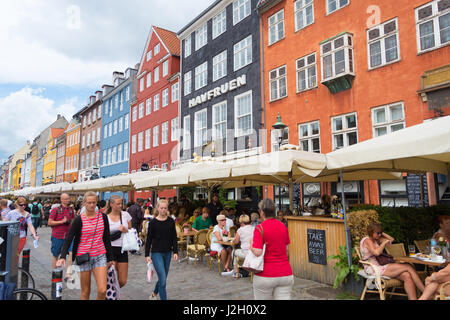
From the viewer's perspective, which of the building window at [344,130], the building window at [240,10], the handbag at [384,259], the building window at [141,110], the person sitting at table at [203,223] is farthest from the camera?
the building window at [141,110]

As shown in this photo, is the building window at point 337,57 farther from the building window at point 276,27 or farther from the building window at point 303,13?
the building window at point 276,27

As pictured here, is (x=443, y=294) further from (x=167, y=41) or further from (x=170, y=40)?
(x=170, y=40)

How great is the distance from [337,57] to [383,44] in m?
1.89

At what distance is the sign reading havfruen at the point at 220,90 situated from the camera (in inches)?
782

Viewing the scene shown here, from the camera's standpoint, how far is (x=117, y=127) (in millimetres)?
39969

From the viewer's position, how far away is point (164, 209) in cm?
554

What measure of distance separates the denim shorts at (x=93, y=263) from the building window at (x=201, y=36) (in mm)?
21558

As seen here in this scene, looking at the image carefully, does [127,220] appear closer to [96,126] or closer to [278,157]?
[278,157]

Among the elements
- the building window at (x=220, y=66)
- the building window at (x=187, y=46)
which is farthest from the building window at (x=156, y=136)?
the building window at (x=220, y=66)

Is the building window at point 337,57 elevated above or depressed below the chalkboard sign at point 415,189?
above

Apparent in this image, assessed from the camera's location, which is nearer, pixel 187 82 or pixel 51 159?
pixel 187 82

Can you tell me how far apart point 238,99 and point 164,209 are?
1556 cm

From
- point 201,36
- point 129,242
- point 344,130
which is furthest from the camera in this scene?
point 201,36

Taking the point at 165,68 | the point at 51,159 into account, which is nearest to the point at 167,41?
the point at 165,68
